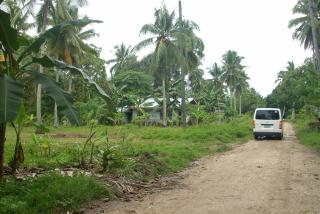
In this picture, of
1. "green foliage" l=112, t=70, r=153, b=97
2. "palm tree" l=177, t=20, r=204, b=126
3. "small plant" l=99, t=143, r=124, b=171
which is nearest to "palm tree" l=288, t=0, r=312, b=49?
"palm tree" l=177, t=20, r=204, b=126

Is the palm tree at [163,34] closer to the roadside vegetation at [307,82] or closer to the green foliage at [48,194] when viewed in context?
the roadside vegetation at [307,82]

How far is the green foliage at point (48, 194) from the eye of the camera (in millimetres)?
6293

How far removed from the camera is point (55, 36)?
784 centimetres

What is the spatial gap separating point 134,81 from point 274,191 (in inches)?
1556

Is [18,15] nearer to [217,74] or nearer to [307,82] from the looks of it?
[307,82]

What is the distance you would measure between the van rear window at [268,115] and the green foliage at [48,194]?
15.3 m

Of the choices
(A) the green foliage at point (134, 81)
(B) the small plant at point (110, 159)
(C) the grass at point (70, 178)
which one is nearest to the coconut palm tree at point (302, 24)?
(A) the green foliage at point (134, 81)

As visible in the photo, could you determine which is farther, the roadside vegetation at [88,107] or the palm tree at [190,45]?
the palm tree at [190,45]

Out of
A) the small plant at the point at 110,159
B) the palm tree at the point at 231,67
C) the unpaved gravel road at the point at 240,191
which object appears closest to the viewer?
the unpaved gravel road at the point at 240,191

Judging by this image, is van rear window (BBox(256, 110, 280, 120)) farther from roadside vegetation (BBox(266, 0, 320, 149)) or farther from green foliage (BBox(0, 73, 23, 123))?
green foliage (BBox(0, 73, 23, 123))

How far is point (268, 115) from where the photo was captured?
70.6 ft

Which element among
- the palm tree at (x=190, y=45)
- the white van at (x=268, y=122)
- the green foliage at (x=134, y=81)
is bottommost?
the white van at (x=268, y=122)

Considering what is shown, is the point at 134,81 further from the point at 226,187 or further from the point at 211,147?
the point at 226,187

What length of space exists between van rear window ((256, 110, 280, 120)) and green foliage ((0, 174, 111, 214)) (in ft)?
50.2
